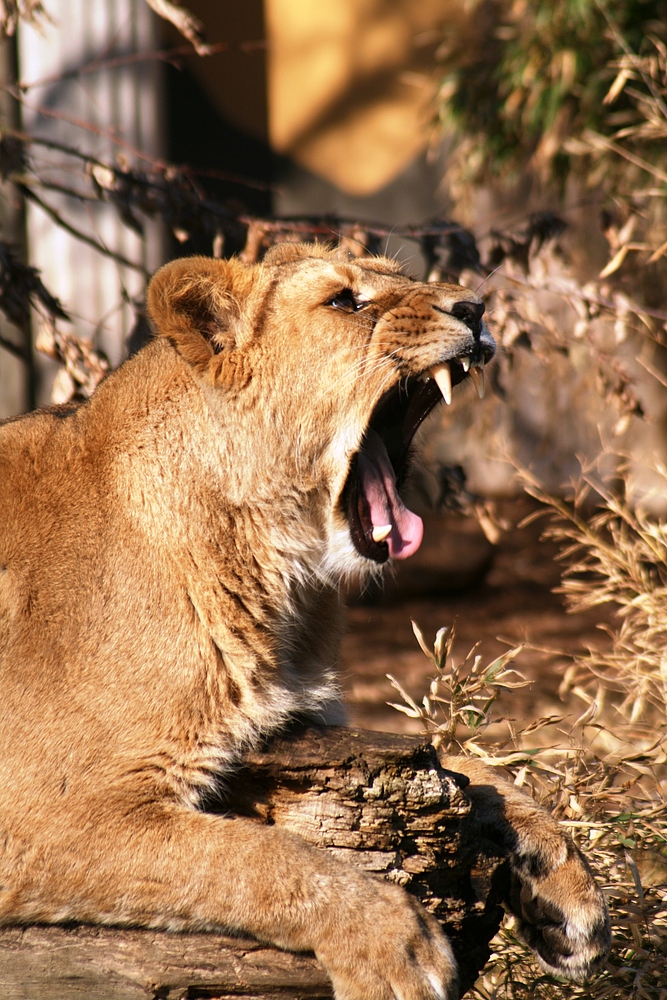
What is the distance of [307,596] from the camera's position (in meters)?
3.14

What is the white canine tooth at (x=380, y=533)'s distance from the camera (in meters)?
3.10

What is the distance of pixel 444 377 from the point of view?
301 cm

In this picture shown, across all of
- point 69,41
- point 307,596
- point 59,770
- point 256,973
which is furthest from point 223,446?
point 69,41

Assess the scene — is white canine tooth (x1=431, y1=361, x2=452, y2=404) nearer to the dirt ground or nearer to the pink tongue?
the pink tongue

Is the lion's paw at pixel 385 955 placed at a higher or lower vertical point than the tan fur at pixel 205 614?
lower

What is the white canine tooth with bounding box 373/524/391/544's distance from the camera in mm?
3104

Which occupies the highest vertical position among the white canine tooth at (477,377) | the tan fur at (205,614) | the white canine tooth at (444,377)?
the white canine tooth at (444,377)

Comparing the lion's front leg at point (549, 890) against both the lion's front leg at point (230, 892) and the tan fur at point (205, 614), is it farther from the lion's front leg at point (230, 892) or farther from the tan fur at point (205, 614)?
the lion's front leg at point (230, 892)

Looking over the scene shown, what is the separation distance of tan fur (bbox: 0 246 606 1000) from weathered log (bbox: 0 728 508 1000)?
0.21ft

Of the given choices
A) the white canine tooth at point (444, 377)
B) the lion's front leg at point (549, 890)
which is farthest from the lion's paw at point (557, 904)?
the white canine tooth at point (444, 377)

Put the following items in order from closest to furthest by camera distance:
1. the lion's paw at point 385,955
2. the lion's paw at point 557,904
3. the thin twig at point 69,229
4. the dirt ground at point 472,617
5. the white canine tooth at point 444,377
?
the lion's paw at point 385,955, the lion's paw at point 557,904, the white canine tooth at point 444,377, the thin twig at point 69,229, the dirt ground at point 472,617

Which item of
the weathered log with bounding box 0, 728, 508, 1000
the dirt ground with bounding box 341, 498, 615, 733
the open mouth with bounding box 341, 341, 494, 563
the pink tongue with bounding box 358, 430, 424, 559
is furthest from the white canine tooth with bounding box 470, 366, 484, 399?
the dirt ground with bounding box 341, 498, 615, 733

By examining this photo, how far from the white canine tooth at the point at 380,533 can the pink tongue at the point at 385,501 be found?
0.02m

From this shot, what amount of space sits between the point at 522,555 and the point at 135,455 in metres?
7.32
